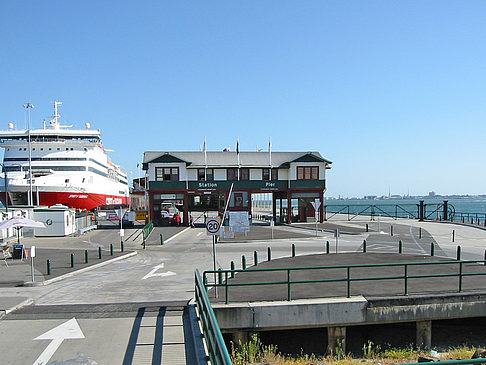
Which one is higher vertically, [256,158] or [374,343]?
[256,158]

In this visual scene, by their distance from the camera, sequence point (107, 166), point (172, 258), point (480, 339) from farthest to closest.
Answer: point (107, 166) < point (172, 258) < point (480, 339)

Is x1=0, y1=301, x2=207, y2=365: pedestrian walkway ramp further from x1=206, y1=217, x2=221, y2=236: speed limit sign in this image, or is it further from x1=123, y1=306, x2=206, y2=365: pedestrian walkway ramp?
x1=206, y1=217, x2=221, y2=236: speed limit sign

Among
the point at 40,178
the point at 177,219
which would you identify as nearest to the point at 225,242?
the point at 177,219

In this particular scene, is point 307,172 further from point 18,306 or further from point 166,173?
point 18,306

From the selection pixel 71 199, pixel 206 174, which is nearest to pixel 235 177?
pixel 206 174

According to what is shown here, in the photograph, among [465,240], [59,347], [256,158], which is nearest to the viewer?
[59,347]

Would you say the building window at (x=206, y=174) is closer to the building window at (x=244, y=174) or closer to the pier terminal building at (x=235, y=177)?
the pier terminal building at (x=235, y=177)

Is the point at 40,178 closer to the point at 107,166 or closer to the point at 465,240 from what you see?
the point at 107,166

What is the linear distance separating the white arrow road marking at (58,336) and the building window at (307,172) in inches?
1582

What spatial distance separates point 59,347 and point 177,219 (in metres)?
37.3

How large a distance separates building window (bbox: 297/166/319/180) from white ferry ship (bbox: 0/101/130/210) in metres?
32.9

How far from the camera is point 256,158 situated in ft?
168

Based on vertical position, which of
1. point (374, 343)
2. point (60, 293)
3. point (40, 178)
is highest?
point (40, 178)

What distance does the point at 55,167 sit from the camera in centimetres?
6369
